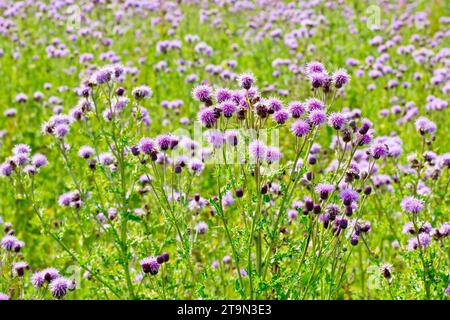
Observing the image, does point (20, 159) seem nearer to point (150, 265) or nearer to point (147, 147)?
point (147, 147)

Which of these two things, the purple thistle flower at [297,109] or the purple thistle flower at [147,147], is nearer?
the purple thistle flower at [297,109]

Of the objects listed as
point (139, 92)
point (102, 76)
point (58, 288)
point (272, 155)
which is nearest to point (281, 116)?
point (272, 155)

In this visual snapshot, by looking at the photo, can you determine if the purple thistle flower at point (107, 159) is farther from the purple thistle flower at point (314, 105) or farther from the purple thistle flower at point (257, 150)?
the purple thistle flower at point (314, 105)

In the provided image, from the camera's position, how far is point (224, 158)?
2488 mm

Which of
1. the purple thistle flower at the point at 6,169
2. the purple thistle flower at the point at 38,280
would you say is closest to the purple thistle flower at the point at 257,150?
the purple thistle flower at the point at 38,280

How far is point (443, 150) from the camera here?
5.20 meters

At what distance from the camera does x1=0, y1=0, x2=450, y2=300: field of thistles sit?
2.70 metres

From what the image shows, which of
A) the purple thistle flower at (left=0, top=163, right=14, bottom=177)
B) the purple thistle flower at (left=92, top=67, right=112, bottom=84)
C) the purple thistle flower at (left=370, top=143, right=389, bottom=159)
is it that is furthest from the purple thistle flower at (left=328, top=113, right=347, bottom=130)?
the purple thistle flower at (left=0, top=163, right=14, bottom=177)

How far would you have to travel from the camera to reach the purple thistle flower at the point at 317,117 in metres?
2.55

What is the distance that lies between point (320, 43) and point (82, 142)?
12.3ft

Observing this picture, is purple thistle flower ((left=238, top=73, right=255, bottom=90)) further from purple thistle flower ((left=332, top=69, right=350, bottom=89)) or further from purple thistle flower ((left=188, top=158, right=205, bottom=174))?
purple thistle flower ((left=188, top=158, right=205, bottom=174))

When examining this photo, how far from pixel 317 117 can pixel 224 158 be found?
16.9 inches
